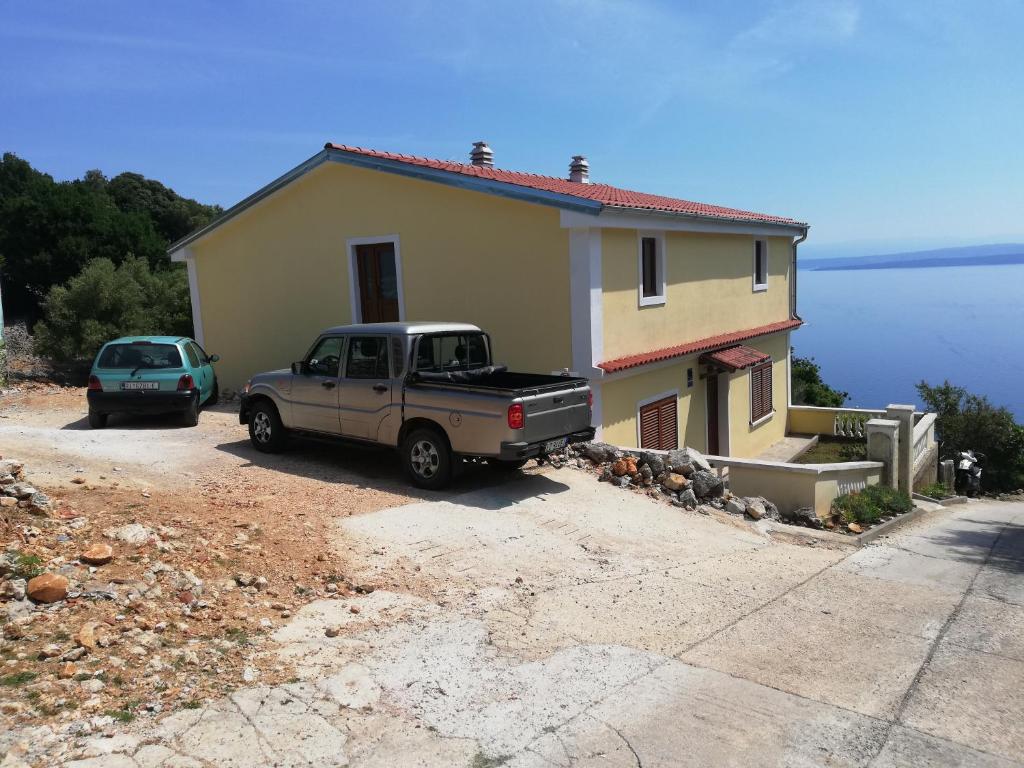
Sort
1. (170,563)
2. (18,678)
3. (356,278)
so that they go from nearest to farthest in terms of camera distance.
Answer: (18,678) < (170,563) < (356,278)

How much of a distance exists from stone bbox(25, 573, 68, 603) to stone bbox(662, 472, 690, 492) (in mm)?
6997

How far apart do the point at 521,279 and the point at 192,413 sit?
5770mm

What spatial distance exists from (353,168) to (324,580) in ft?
33.4

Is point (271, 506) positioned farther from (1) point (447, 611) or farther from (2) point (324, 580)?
(1) point (447, 611)

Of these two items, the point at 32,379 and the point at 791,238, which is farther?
the point at 791,238

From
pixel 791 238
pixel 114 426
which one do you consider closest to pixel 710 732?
pixel 114 426

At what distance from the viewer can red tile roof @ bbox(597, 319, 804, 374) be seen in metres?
12.4

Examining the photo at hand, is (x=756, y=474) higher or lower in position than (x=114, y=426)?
lower

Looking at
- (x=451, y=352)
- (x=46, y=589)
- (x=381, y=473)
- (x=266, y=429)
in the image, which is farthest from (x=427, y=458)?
(x=46, y=589)

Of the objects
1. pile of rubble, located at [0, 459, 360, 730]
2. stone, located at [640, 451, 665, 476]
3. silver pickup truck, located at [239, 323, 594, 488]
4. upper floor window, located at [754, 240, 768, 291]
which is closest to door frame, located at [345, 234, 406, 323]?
silver pickup truck, located at [239, 323, 594, 488]

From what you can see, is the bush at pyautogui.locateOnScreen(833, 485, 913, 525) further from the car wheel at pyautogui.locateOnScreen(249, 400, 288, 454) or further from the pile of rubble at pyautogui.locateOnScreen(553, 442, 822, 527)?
the car wheel at pyautogui.locateOnScreen(249, 400, 288, 454)

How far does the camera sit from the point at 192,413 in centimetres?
1267

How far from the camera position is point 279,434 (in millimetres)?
10805

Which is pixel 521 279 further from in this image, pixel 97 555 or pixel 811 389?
pixel 811 389
